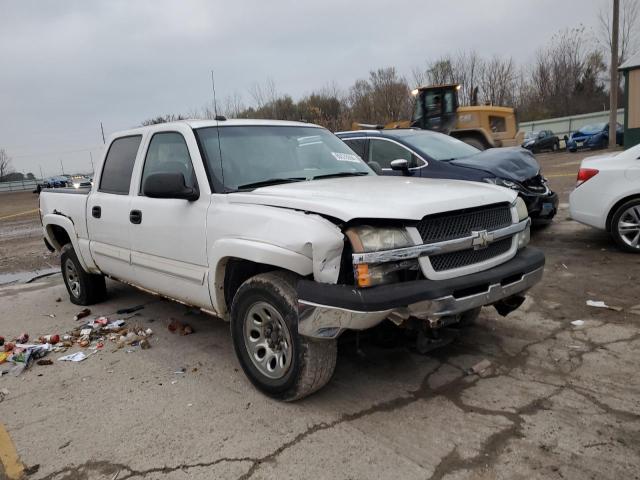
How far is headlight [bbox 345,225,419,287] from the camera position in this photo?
2.80 meters

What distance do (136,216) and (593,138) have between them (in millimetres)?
26746

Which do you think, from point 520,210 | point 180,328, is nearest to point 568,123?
point 520,210

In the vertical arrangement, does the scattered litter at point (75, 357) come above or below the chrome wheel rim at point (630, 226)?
below

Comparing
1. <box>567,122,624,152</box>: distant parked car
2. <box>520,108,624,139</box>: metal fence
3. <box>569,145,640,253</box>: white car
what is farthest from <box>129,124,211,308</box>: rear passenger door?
<box>520,108,624,139</box>: metal fence

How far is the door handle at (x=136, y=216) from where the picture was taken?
4.33m

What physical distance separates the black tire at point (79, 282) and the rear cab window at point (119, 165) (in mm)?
1163

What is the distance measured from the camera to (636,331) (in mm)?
4039

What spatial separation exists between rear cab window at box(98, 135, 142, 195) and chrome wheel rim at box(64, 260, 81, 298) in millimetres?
1320

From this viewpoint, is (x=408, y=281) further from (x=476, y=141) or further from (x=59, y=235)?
(x=476, y=141)

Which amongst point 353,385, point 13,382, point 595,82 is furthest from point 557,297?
point 595,82

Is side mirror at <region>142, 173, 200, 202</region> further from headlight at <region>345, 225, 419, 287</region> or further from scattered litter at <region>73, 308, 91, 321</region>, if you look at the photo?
scattered litter at <region>73, 308, 91, 321</region>

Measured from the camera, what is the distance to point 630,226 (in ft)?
20.4

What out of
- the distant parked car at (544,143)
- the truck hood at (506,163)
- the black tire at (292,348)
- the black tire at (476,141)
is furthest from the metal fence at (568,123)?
the black tire at (292,348)

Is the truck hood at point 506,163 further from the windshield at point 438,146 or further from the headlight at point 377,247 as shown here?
the headlight at point 377,247
